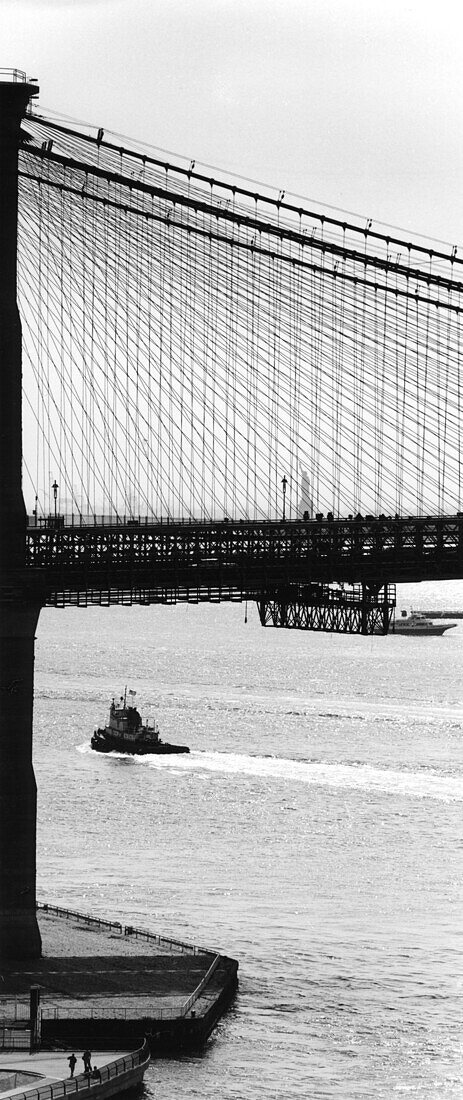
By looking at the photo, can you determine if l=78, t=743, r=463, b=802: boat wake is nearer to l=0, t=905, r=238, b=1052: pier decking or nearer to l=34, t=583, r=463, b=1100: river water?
l=34, t=583, r=463, b=1100: river water

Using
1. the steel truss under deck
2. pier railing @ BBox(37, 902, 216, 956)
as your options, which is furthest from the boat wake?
pier railing @ BBox(37, 902, 216, 956)

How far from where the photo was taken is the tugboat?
90.8 meters

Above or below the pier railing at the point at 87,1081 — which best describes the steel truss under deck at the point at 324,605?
above

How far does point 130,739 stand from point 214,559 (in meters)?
48.6

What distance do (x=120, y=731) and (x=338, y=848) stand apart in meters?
31.2

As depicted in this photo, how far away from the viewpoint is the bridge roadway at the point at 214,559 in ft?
135

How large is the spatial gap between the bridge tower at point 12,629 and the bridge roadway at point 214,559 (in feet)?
2.36

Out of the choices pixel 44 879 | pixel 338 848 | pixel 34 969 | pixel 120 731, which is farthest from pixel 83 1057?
pixel 120 731

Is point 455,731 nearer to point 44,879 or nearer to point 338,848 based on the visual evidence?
point 338,848

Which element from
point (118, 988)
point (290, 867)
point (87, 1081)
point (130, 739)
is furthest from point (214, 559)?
point (130, 739)

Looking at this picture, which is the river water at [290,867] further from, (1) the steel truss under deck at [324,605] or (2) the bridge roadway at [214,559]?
(2) the bridge roadway at [214,559]

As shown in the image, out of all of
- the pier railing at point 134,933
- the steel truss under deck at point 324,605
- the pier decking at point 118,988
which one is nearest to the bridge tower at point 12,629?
the pier decking at point 118,988

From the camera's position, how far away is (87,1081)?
33625mm

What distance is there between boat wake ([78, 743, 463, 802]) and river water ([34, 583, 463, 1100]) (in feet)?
0.59
